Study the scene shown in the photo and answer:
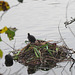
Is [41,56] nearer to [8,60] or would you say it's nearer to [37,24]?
[8,60]

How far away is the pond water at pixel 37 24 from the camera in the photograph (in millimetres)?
3122

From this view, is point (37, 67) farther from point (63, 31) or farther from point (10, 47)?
point (63, 31)

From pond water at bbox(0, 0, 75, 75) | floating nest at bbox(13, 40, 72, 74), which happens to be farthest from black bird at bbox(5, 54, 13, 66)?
floating nest at bbox(13, 40, 72, 74)

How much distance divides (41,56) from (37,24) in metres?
2.36

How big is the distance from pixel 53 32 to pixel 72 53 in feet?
4.57

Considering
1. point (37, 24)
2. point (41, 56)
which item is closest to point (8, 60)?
point (41, 56)

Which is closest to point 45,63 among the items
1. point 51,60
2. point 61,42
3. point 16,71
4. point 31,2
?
point 51,60

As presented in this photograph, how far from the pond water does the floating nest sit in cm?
13

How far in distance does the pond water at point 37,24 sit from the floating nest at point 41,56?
13 cm

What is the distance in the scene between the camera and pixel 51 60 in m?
3.23

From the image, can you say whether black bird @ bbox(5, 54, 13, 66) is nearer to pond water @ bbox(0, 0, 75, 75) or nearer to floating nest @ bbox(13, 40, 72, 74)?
pond water @ bbox(0, 0, 75, 75)

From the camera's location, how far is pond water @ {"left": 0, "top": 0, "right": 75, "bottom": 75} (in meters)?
3.12

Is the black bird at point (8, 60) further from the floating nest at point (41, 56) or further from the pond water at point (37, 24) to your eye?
the floating nest at point (41, 56)

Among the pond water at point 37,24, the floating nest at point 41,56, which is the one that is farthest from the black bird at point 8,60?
the floating nest at point 41,56
